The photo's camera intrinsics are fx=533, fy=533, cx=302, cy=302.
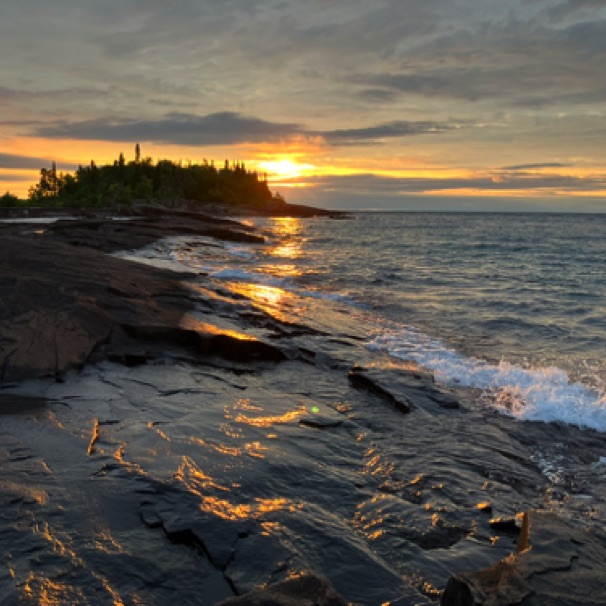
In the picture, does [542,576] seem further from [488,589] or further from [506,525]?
[506,525]

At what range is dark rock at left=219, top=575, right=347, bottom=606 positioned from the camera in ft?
10.1

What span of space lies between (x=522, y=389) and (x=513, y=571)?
6543 millimetres

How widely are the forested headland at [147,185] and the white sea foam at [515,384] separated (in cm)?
8719

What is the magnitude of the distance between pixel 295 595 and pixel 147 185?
5556 inches

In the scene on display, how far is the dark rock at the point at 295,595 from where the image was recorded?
3.07m

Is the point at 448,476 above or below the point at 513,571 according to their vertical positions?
below

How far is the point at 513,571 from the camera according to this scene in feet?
11.5

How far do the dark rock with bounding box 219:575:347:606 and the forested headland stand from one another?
93.6 meters

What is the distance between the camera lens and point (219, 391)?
25.8 feet

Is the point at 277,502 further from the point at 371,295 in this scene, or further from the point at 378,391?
the point at 371,295

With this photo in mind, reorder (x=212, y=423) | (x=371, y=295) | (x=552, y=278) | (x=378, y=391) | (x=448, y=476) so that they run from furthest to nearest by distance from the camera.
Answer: (x=552, y=278), (x=371, y=295), (x=378, y=391), (x=212, y=423), (x=448, y=476)

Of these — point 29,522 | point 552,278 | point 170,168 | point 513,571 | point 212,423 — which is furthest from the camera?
point 170,168

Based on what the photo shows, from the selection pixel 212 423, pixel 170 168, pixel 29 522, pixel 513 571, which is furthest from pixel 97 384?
pixel 170 168

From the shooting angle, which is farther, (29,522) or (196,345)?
(196,345)
